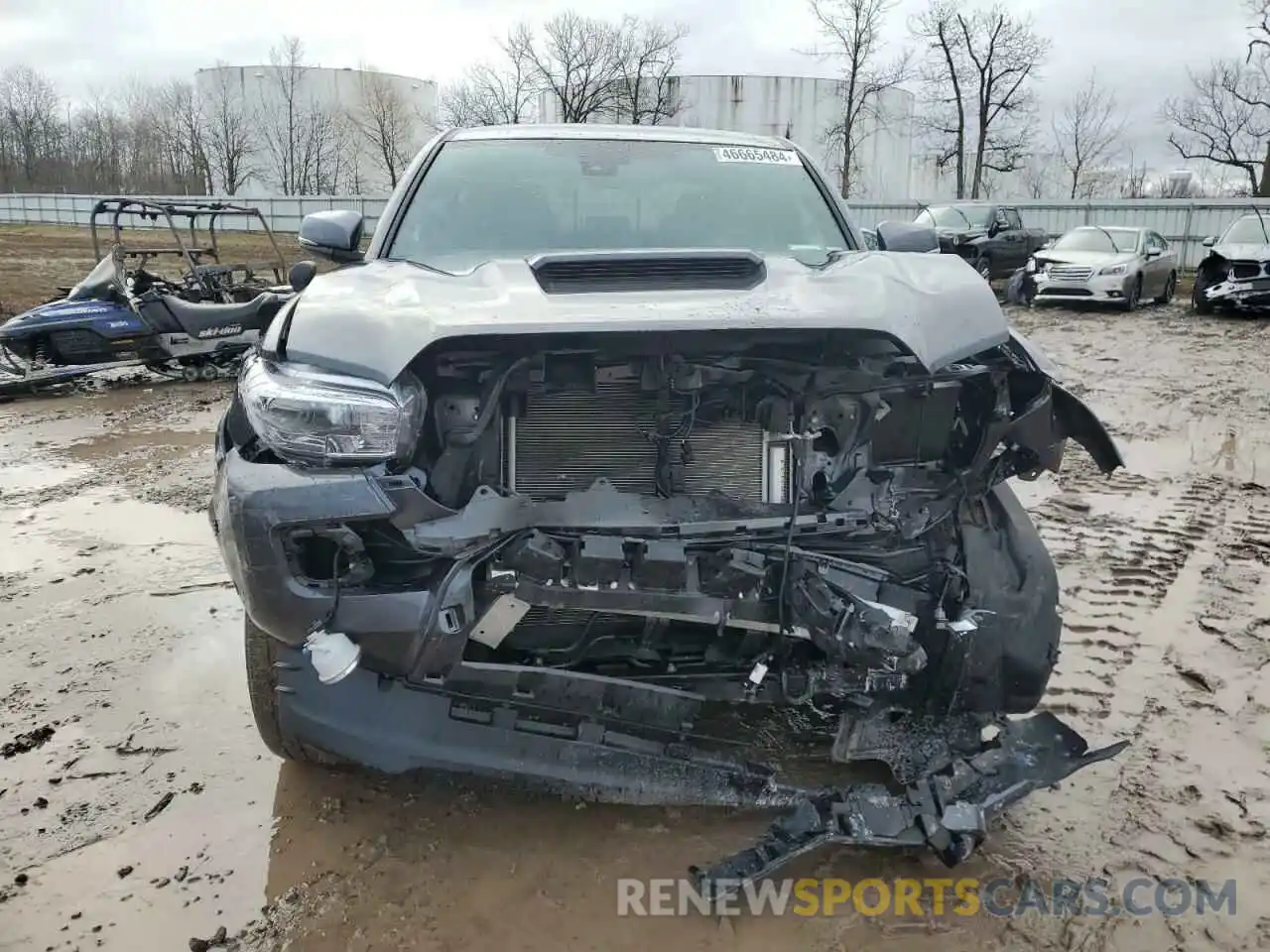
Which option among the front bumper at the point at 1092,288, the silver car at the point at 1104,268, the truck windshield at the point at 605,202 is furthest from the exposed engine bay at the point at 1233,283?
the truck windshield at the point at 605,202

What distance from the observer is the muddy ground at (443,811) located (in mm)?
2283

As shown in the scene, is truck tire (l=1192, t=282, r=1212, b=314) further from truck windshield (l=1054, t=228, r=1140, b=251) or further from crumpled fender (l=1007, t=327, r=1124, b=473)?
crumpled fender (l=1007, t=327, r=1124, b=473)

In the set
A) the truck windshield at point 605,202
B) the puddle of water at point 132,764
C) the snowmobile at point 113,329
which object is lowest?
the puddle of water at point 132,764

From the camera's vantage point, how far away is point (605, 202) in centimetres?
357

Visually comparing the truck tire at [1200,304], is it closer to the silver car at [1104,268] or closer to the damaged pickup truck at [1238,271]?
the damaged pickup truck at [1238,271]

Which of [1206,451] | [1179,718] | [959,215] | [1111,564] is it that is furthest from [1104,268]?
[1179,718]

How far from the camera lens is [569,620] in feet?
8.11

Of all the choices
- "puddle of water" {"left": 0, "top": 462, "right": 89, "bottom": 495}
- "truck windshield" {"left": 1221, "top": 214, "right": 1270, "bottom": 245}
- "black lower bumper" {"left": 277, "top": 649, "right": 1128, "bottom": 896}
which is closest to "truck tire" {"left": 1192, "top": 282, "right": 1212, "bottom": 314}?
"truck windshield" {"left": 1221, "top": 214, "right": 1270, "bottom": 245}

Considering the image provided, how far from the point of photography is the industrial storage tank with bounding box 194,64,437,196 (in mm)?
46531

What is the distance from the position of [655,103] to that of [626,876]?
34.7 meters

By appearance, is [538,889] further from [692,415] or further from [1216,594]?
[1216,594]

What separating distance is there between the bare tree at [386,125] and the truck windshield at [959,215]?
30118 millimetres

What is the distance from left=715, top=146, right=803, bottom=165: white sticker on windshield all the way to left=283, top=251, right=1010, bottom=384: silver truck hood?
57.8 inches

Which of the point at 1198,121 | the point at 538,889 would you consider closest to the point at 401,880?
the point at 538,889
